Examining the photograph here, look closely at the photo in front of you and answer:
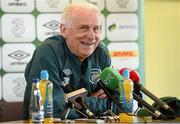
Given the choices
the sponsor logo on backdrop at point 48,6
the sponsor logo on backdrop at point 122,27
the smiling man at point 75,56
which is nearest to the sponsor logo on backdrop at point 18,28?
the sponsor logo on backdrop at point 48,6

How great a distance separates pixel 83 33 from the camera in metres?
2.51

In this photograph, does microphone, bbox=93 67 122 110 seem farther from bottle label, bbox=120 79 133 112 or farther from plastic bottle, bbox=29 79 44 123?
plastic bottle, bbox=29 79 44 123

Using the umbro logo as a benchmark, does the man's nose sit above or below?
above

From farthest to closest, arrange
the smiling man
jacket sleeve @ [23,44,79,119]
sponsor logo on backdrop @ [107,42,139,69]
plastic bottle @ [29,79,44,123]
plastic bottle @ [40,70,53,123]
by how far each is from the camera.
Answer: sponsor logo on backdrop @ [107,42,139,69], the smiling man, jacket sleeve @ [23,44,79,119], plastic bottle @ [40,70,53,123], plastic bottle @ [29,79,44,123]

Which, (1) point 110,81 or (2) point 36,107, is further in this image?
(1) point 110,81

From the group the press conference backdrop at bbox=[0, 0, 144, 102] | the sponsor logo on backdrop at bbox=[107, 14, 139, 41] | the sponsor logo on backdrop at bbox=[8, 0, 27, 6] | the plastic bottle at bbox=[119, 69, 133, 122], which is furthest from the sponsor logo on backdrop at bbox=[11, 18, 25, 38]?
the plastic bottle at bbox=[119, 69, 133, 122]

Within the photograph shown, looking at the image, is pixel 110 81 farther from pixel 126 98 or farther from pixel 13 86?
pixel 13 86

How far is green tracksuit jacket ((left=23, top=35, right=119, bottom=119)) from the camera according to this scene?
2.26 m

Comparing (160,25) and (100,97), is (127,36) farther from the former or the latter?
(100,97)

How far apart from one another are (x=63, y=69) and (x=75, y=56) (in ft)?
0.51

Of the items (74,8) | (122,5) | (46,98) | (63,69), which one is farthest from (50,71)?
(122,5)

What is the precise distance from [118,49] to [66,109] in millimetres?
1879

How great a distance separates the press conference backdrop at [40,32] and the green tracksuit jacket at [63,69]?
41.9 inches

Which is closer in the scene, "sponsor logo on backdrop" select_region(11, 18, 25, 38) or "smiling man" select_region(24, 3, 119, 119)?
"smiling man" select_region(24, 3, 119, 119)
